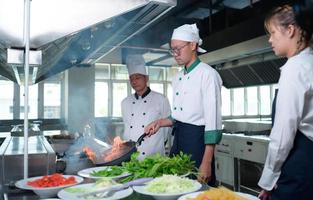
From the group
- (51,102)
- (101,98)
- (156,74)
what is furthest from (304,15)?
(156,74)

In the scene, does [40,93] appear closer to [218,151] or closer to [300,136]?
[218,151]

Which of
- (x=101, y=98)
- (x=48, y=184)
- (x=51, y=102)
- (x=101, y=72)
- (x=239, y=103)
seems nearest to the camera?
(x=48, y=184)

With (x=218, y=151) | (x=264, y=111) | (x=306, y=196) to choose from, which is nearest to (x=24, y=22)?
(x=306, y=196)

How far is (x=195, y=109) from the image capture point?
196 centimetres

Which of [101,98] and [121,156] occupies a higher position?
[101,98]

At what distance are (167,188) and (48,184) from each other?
52cm

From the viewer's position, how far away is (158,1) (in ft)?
4.04

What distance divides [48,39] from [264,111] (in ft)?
29.4

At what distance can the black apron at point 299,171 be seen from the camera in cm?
142

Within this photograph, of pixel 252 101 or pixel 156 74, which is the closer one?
pixel 252 101

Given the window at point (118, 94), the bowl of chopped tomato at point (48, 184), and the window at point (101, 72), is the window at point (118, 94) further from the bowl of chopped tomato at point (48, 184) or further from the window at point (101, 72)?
the bowl of chopped tomato at point (48, 184)

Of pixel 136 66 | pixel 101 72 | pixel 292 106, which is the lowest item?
pixel 292 106

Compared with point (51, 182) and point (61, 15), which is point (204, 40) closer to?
point (61, 15)

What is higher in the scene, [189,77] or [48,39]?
[48,39]
